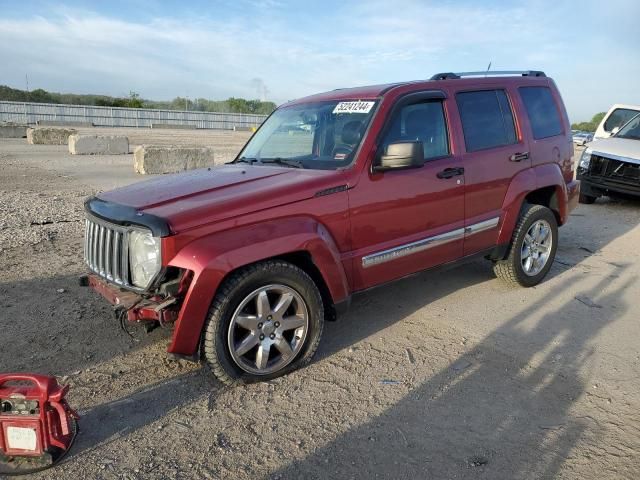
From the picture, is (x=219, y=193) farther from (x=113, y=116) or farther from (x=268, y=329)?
(x=113, y=116)

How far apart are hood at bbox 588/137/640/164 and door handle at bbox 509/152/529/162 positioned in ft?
18.6

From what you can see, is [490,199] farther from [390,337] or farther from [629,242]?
[629,242]

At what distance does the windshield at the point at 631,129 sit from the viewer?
10391 mm

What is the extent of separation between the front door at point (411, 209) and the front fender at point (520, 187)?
26.4 inches

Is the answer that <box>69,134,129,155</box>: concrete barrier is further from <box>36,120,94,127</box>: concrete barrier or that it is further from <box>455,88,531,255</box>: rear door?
<box>36,120,94,127</box>: concrete barrier

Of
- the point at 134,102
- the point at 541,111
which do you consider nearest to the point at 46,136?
the point at 541,111

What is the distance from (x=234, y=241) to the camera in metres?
3.17

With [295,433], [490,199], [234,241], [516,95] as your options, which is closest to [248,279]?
[234,241]

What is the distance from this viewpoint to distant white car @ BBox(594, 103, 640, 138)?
10.9m

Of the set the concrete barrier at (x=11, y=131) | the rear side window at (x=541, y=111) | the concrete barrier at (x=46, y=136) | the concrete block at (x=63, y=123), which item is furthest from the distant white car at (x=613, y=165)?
the concrete block at (x=63, y=123)

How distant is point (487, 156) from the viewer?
15.2 feet

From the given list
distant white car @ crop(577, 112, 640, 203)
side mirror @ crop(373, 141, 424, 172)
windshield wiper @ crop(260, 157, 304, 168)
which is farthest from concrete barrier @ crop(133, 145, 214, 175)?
side mirror @ crop(373, 141, 424, 172)

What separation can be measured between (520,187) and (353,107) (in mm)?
1891

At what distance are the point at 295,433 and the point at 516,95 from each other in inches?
154
